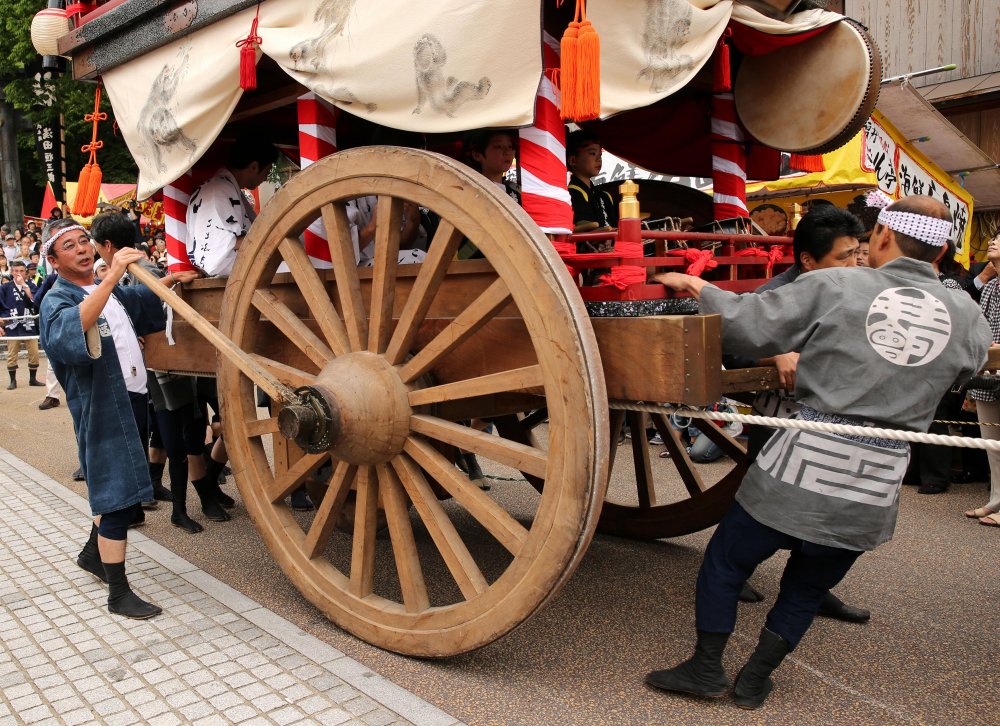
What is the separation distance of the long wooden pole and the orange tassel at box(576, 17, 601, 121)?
4.50 ft

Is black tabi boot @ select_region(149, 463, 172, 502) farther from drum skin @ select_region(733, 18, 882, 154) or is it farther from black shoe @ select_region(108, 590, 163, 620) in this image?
drum skin @ select_region(733, 18, 882, 154)

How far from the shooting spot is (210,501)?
4801mm

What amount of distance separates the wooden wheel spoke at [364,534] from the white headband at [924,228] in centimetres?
188

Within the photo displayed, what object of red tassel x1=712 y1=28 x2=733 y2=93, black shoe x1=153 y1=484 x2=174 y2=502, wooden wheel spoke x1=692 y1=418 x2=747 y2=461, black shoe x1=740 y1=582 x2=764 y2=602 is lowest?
black shoe x1=153 y1=484 x2=174 y2=502

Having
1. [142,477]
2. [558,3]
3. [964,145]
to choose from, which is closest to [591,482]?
[558,3]

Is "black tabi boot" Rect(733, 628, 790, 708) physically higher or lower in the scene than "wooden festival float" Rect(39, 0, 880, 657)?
lower

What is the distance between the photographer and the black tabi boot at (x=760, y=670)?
95.9 inches

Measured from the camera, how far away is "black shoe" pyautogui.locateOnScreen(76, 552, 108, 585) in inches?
146

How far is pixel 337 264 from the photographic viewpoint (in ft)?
9.52

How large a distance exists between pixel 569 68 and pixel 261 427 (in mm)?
1835

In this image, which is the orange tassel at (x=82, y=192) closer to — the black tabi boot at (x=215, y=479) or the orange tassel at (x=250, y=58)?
the orange tassel at (x=250, y=58)

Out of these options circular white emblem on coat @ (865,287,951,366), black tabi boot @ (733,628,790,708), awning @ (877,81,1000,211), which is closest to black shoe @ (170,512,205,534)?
black tabi boot @ (733,628,790,708)

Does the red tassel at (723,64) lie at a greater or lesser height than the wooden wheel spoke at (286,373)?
greater

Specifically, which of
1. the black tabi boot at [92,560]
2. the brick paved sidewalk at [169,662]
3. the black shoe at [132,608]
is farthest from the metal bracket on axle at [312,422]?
the black tabi boot at [92,560]
